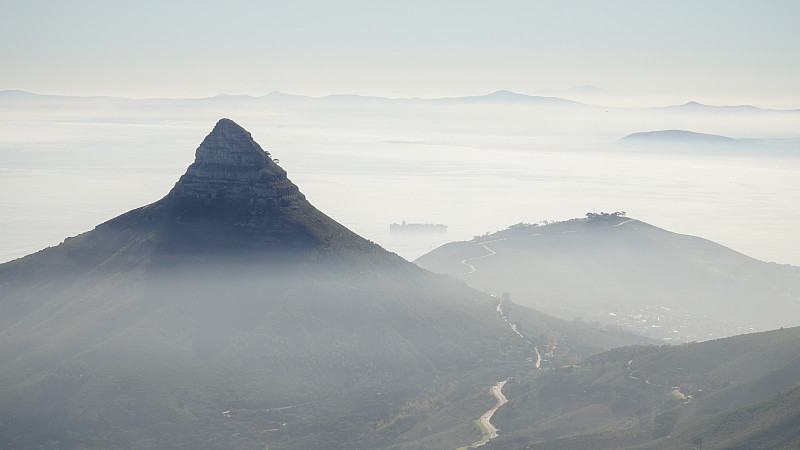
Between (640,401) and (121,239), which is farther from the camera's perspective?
A: (121,239)

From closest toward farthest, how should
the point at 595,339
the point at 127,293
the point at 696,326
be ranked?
the point at 127,293 → the point at 595,339 → the point at 696,326

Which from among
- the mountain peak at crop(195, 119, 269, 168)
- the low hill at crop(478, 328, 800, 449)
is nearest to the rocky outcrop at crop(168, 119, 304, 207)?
the mountain peak at crop(195, 119, 269, 168)

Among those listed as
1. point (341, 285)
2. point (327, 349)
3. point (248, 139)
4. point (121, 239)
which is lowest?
point (327, 349)

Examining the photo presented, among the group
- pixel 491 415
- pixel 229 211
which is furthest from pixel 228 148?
pixel 491 415

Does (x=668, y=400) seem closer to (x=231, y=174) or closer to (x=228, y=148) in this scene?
(x=231, y=174)

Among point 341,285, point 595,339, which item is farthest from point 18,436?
point 595,339

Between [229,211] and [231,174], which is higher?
[231,174]

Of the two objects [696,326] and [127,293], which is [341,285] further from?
[696,326]

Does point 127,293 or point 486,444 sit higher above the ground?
point 127,293
